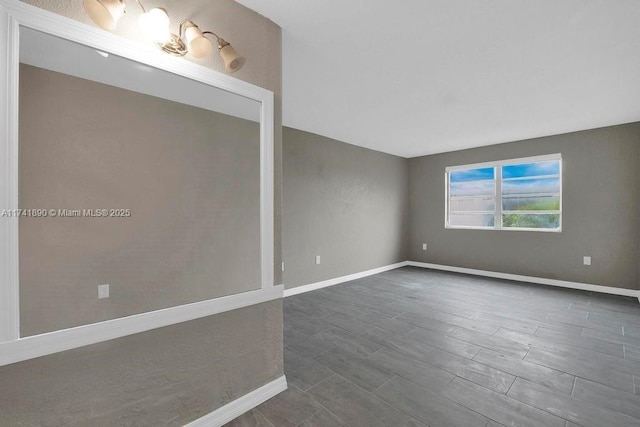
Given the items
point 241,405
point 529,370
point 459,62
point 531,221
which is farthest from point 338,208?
point 241,405

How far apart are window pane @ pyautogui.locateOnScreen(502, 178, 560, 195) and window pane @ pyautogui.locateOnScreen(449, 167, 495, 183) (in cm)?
30

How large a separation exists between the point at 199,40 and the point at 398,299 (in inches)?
139

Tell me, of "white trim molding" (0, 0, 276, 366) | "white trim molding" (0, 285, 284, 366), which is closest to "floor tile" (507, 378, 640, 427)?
"white trim molding" (0, 285, 284, 366)

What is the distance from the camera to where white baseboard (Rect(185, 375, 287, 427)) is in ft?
4.93

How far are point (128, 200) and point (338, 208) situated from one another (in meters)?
3.52

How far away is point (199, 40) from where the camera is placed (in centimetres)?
138

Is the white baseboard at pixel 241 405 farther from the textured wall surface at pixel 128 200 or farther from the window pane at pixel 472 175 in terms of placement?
the window pane at pixel 472 175

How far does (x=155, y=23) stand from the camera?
1.22 metres

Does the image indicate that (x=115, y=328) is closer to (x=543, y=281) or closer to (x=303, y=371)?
(x=303, y=371)

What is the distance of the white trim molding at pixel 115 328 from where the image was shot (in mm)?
1033

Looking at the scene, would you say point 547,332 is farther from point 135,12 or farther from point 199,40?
point 135,12

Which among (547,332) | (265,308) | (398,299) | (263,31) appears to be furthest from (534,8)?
(398,299)

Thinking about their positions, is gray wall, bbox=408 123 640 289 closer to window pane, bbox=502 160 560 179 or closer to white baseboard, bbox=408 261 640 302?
white baseboard, bbox=408 261 640 302

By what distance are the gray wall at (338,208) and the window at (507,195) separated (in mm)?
1082
